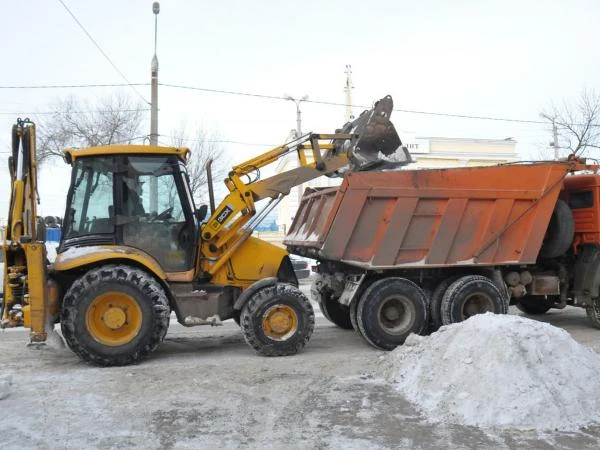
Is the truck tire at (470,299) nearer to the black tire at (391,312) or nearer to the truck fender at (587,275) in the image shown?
the black tire at (391,312)

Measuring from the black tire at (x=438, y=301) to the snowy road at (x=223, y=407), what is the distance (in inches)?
42.0

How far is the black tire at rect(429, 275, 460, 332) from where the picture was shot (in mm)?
8125

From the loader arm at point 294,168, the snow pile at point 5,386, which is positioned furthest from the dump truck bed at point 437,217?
the snow pile at point 5,386

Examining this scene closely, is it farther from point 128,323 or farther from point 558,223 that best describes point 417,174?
point 128,323

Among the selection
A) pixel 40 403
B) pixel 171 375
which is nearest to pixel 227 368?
pixel 171 375

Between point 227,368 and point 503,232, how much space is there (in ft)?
13.7

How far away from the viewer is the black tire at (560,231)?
8719 millimetres

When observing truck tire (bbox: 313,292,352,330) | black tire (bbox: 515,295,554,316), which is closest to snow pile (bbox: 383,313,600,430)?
truck tire (bbox: 313,292,352,330)

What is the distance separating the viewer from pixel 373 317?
7.74 metres

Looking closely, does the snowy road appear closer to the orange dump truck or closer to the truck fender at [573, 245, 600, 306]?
the orange dump truck

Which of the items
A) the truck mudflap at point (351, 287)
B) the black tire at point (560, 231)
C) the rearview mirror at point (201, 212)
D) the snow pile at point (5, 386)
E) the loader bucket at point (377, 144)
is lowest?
the snow pile at point (5, 386)

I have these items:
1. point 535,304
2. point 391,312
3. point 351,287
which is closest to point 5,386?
point 351,287

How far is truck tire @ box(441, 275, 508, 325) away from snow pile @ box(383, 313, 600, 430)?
1894mm

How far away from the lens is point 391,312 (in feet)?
26.1
